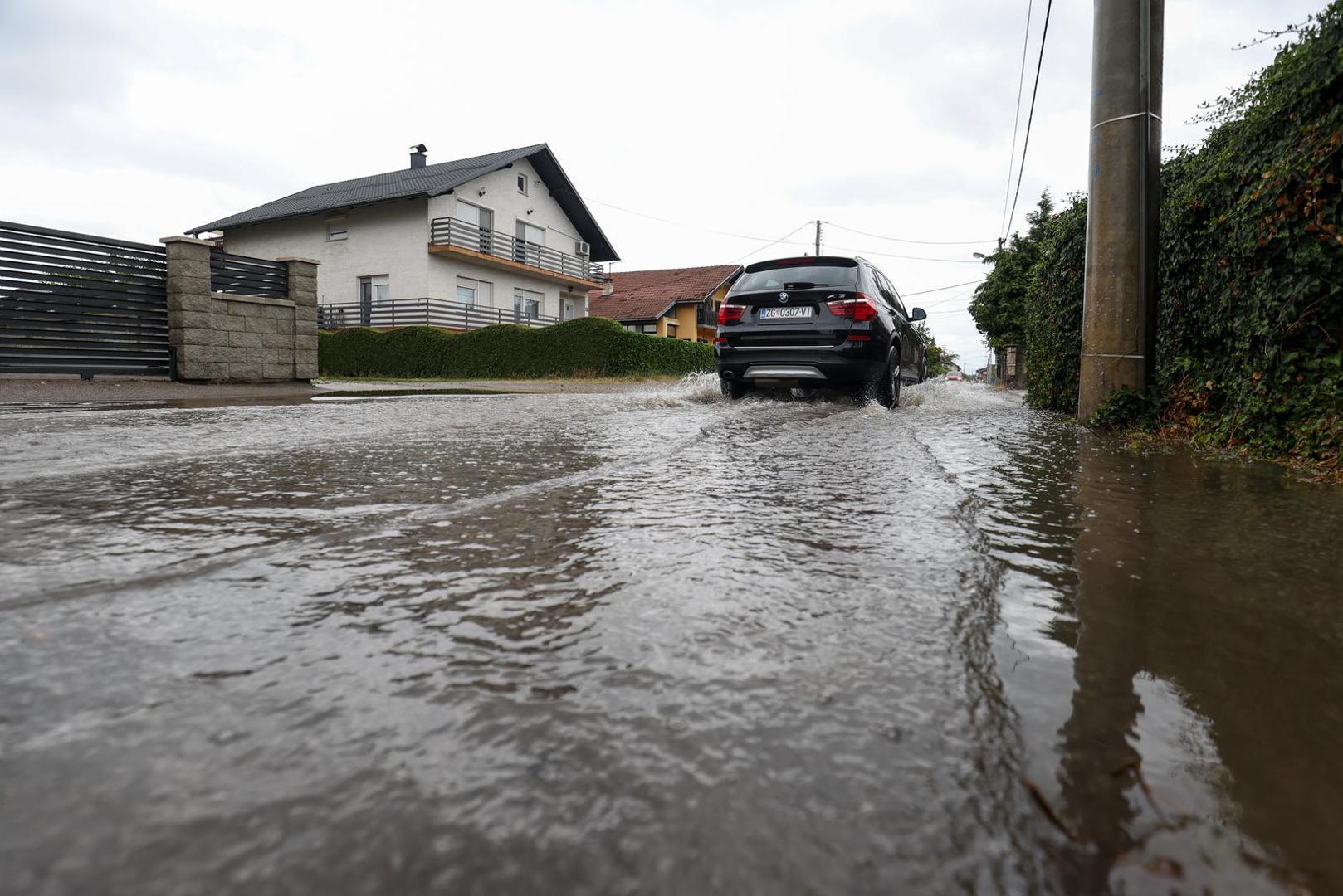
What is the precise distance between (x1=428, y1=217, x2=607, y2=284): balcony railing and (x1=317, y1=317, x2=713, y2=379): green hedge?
5.53 metres

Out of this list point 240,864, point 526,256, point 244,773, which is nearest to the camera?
point 240,864

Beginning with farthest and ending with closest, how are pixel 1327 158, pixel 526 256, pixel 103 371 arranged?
pixel 526 256, pixel 103 371, pixel 1327 158

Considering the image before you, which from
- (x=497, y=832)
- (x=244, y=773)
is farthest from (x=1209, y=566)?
(x=244, y=773)

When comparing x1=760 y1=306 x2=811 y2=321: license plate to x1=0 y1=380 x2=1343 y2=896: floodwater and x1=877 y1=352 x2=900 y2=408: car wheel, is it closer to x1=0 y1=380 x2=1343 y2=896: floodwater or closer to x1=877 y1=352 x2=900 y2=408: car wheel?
x1=877 y1=352 x2=900 y2=408: car wheel

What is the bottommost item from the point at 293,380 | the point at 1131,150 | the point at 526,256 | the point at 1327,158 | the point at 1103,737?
the point at 1103,737

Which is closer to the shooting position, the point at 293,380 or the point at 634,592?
the point at 634,592

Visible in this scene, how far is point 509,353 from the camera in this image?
75.9 feet

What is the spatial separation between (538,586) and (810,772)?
82 cm

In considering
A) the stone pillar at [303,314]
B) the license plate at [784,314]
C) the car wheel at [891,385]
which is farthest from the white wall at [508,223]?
the car wheel at [891,385]

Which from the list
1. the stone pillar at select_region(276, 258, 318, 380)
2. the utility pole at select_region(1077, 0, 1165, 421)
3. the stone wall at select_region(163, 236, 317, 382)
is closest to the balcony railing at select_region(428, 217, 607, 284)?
the stone pillar at select_region(276, 258, 318, 380)

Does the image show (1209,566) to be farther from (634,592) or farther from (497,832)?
(497,832)

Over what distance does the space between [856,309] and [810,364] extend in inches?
27.2

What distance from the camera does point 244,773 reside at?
88cm

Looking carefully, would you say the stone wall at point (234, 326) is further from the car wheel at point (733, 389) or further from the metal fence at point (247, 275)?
the car wheel at point (733, 389)
